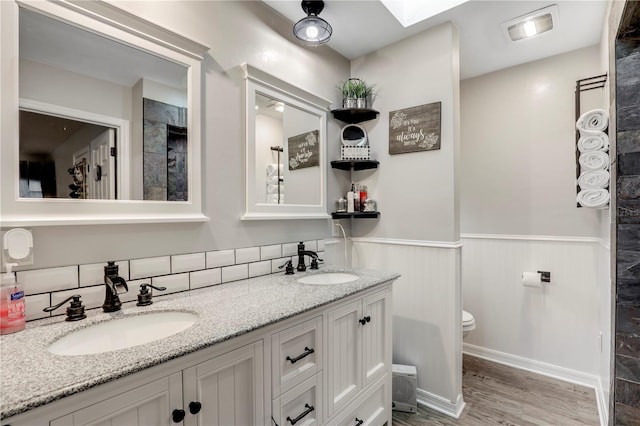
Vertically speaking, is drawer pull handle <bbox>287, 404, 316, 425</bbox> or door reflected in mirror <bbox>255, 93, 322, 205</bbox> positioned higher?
door reflected in mirror <bbox>255, 93, 322, 205</bbox>

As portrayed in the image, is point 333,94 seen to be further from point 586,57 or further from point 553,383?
point 553,383

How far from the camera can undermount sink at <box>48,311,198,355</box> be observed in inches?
39.0

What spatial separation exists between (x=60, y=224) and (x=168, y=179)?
0.44 m

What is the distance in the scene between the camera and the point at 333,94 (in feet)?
7.95

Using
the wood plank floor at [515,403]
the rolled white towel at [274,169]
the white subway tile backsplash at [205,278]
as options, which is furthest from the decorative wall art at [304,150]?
the wood plank floor at [515,403]

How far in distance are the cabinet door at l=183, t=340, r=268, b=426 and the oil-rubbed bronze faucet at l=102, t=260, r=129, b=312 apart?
0.49 m

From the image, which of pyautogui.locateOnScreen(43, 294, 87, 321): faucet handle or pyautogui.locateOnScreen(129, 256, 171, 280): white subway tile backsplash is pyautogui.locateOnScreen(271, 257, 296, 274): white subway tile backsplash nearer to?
pyautogui.locateOnScreen(129, 256, 171, 280): white subway tile backsplash

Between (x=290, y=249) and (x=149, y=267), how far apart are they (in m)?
0.88

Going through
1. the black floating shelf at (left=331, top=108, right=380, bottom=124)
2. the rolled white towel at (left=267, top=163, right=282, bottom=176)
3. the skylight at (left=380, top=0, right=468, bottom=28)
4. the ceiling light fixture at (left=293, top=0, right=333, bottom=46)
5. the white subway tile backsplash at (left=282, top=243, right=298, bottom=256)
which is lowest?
the white subway tile backsplash at (left=282, top=243, right=298, bottom=256)

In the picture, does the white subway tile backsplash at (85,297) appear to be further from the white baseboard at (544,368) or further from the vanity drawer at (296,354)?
the white baseboard at (544,368)

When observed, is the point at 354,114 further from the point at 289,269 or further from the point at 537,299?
the point at 537,299

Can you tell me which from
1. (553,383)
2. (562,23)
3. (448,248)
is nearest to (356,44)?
(562,23)

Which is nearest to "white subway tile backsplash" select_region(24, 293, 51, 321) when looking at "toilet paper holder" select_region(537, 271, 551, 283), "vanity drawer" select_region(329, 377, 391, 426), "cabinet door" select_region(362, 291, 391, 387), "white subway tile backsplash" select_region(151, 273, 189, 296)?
"white subway tile backsplash" select_region(151, 273, 189, 296)

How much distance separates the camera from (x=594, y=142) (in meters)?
1.76
